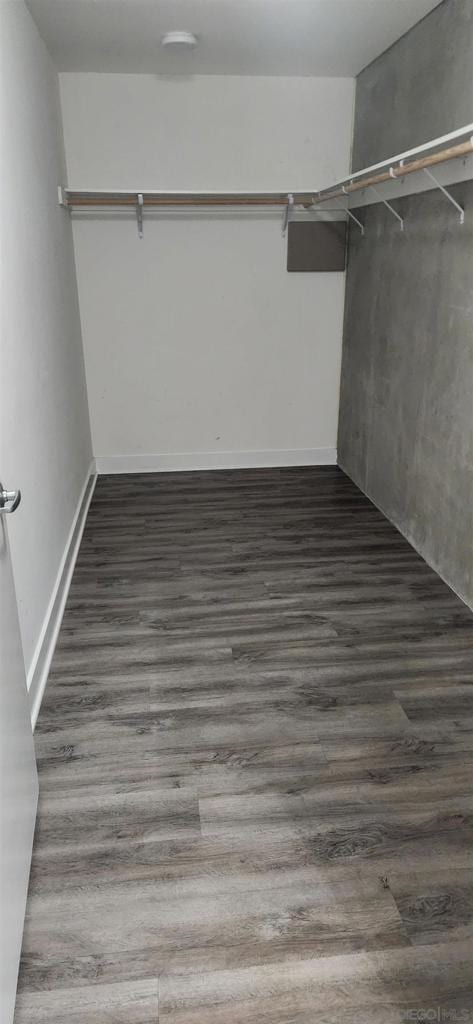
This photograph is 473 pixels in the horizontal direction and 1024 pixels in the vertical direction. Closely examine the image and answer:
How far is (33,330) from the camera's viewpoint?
285 cm

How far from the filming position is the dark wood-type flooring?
1584 mm

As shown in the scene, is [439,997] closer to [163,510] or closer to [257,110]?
[163,510]

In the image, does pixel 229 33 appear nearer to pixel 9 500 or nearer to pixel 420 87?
pixel 420 87

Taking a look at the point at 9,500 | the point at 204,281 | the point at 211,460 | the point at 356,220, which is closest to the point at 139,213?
the point at 204,281

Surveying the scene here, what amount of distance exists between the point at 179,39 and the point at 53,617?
281 cm

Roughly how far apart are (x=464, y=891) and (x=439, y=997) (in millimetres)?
296

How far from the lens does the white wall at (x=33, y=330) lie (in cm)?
239

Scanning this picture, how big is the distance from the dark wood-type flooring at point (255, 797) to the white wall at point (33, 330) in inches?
14.9

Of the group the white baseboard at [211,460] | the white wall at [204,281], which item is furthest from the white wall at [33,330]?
the white baseboard at [211,460]

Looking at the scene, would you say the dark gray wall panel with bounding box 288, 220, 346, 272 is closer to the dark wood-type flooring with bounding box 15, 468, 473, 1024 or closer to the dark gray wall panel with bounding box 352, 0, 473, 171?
the dark gray wall panel with bounding box 352, 0, 473, 171

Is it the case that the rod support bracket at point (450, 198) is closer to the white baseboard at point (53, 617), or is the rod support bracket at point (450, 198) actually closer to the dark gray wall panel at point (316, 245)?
→ the dark gray wall panel at point (316, 245)

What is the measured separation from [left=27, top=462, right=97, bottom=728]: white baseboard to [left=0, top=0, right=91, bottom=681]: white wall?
37 mm

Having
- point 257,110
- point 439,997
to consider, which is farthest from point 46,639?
point 257,110

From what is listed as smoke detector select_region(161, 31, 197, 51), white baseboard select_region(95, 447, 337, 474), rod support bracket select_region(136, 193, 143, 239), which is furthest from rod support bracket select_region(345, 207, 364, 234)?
white baseboard select_region(95, 447, 337, 474)
